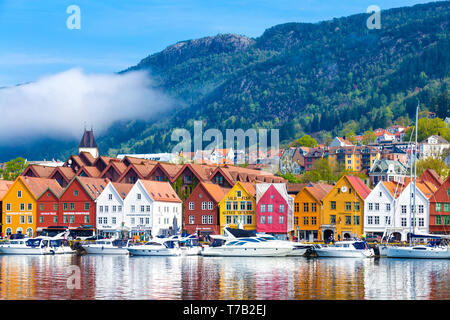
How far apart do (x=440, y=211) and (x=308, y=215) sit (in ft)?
74.1

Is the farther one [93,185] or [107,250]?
[93,185]

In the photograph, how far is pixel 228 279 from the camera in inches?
2790

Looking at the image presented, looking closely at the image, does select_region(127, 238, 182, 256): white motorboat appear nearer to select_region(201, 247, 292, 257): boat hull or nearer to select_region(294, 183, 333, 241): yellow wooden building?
select_region(201, 247, 292, 257): boat hull

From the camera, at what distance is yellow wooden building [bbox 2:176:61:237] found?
142625mm

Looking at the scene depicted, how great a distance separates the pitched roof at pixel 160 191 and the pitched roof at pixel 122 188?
4.91 metres

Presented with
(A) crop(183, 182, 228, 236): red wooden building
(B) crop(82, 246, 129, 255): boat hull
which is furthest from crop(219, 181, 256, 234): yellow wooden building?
(B) crop(82, 246, 129, 255): boat hull

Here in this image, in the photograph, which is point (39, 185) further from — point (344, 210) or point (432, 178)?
point (432, 178)

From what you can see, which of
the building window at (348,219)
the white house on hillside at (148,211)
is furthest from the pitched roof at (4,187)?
the building window at (348,219)

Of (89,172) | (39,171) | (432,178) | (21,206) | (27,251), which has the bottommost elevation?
(27,251)

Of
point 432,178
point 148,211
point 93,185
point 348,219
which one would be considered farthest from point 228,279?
point 432,178

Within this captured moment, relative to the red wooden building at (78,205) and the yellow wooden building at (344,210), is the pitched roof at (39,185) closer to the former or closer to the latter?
the red wooden building at (78,205)

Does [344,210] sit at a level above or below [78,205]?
below

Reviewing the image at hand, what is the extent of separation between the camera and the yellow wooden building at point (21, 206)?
14262 centimetres
